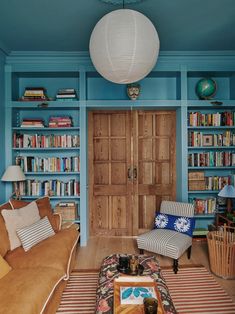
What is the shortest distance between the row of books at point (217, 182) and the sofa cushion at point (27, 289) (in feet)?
8.71

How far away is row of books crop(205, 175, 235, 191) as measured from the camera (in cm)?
382

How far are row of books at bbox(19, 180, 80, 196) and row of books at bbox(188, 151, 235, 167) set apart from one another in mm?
1824

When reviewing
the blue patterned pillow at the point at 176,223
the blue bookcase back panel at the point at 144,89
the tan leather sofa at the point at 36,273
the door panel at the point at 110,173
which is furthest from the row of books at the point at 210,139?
the tan leather sofa at the point at 36,273

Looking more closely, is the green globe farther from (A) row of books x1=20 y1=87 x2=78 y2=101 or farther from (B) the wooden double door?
(A) row of books x1=20 y1=87 x2=78 y2=101

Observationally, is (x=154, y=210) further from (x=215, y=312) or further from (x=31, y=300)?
(x=31, y=300)

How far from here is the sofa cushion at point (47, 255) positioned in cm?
217

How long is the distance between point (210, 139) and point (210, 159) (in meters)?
0.31

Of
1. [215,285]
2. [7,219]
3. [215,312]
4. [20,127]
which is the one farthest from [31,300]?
[20,127]

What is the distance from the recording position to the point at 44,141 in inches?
148

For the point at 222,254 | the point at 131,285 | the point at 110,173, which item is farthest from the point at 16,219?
the point at 222,254

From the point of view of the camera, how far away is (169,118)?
161 inches

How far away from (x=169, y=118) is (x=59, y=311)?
3.10m

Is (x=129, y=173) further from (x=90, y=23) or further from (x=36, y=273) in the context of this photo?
(x=36, y=273)

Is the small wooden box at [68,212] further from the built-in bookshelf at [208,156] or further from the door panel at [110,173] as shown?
the built-in bookshelf at [208,156]
